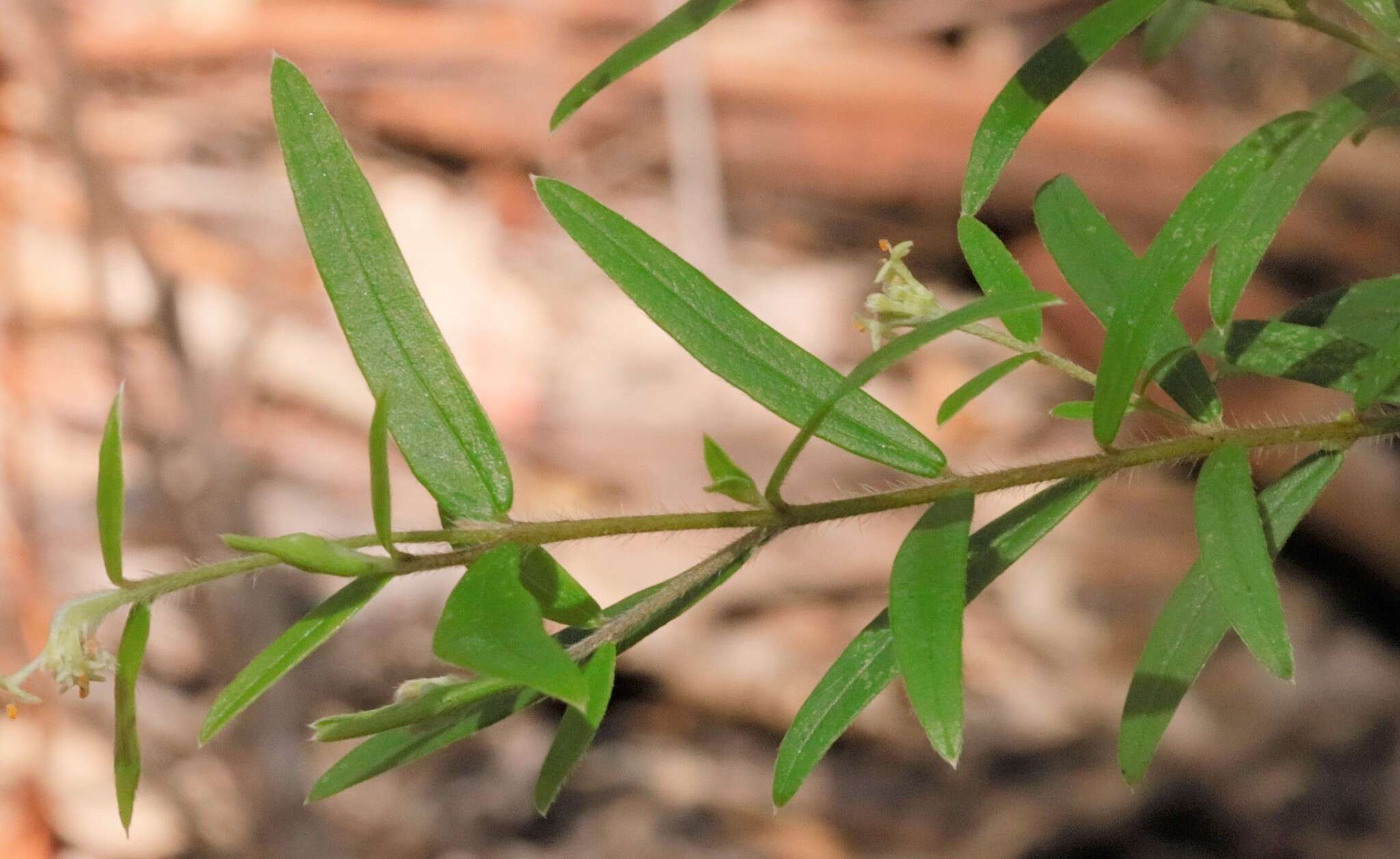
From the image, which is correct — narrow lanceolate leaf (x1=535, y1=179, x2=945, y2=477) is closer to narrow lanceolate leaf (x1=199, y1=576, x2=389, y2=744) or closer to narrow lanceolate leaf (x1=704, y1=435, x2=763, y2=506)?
narrow lanceolate leaf (x1=704, y1=435, x2=763, y2=506)

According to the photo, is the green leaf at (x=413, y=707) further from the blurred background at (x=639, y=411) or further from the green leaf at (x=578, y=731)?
the blurred background at (x=639, y=411)

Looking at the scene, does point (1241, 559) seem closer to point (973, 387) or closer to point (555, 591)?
point (973, 387)

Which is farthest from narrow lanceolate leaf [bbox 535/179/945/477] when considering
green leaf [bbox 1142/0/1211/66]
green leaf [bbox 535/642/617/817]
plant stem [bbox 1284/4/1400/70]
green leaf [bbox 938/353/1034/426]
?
green leaf [bbox 1142/0/1211/66]

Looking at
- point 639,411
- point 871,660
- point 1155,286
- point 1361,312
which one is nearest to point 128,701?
point 871,660

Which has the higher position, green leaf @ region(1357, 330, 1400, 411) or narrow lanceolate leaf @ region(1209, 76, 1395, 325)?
narrow lanceolate leaf @ region(1209, 76, 1395, 325)

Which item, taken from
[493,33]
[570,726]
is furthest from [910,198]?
[570,726]

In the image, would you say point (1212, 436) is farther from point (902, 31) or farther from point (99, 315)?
point (902, 31)

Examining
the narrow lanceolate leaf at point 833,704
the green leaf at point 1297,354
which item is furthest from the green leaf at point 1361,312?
the narrow lanceolate leaf at point 833,704
